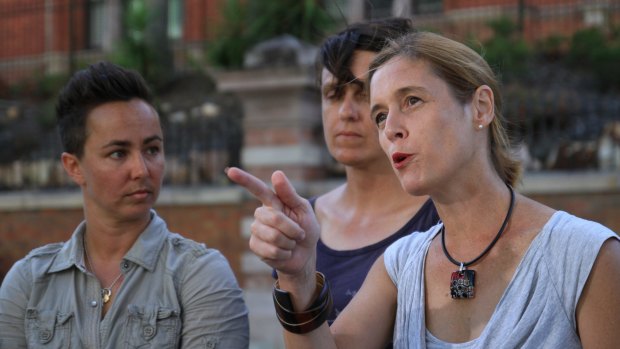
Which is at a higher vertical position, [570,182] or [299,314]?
[299,314]

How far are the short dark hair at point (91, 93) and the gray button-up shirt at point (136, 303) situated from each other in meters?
0.48

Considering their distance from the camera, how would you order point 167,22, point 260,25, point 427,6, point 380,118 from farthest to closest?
point 427,6, point 167,22, point 260,25, point 380,118

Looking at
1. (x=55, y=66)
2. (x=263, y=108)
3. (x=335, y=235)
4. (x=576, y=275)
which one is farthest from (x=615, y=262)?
(x=55, y=66)

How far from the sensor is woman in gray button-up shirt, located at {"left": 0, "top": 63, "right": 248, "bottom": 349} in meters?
2.82

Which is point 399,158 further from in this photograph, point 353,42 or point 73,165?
point 73,165

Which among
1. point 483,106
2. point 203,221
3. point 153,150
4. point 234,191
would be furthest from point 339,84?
point 203,221

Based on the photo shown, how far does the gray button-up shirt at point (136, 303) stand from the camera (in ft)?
9.19

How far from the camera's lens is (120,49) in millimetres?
13008

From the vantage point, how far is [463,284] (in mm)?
2168

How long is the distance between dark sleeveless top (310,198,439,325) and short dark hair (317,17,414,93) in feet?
1.94

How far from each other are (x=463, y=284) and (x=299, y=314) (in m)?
0.46

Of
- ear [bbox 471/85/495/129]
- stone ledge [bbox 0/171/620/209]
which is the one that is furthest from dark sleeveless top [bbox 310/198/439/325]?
stone ledge [bbox 0/171/620/209]

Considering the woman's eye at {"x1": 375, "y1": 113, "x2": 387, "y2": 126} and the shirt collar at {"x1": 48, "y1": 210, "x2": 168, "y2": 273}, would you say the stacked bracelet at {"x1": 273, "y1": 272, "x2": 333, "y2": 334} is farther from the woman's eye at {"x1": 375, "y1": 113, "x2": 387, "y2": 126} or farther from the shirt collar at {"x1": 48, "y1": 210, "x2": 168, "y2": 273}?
the shirt collar at {"x1": 48, "y1": 210, "x2": 168, "y2": 273}

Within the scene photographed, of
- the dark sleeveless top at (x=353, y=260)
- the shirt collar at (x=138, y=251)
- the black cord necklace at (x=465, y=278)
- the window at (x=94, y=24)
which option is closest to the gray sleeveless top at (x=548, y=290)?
the black cord necklace at (x=465, y=278)
